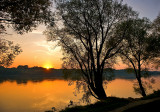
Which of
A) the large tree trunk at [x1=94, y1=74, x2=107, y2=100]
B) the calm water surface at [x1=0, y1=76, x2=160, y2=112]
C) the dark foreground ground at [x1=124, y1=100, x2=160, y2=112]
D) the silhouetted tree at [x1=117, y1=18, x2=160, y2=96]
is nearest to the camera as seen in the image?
the dark foreground ground at [x1=124, y1=100, x2=160, y2=112]

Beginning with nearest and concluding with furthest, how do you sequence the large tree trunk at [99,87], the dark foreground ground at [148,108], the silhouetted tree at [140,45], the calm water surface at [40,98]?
1. the dark foreground ground at [148,108]
2. the large tree trunk at [99,87]
3. the silhouetted tree at [140,45]
4. the calm water surface at [40,98]

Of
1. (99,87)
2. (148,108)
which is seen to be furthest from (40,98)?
(148,108)

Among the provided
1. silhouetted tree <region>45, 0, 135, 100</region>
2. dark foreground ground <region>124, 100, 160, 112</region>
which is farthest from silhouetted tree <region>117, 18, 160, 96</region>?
dark foreground ground <region>124, 100, 160, 112</region>

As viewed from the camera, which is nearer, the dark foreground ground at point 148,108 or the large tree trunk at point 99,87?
the dark foreground ground at point 148,108

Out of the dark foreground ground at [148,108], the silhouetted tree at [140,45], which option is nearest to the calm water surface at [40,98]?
the silhouetted tree at [140,45]

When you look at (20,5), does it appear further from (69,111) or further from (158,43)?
(158,43)

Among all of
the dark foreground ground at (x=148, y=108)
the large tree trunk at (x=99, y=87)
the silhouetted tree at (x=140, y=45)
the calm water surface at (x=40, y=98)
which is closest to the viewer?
the dark foreground ground at (x=148, y=108)

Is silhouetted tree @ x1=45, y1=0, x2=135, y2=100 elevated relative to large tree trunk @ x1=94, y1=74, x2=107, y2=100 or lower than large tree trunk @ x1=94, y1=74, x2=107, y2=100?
elevated

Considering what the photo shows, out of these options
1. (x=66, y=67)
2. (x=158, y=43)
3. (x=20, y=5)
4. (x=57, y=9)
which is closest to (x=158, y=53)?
A: (x=158, y=43)

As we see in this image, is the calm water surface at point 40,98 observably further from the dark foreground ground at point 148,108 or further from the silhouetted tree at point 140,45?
the dark foreground ground at point 148,108

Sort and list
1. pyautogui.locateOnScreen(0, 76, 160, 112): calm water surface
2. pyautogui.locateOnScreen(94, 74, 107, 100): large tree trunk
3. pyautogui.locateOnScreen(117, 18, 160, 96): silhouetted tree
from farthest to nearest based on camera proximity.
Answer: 1. pyautogui.locateOnScreen(0, 76, 160, 112): calm water surface
2. pyautogui.locateOnScreen(117, 18, 160, 96): silhouetted tree
3. pyautogui.locateOnScreen(94, 74, 107, 100): large tree trunk

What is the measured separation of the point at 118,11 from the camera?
16656 millimetres

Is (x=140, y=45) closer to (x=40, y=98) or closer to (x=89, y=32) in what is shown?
(x=89, y=32)

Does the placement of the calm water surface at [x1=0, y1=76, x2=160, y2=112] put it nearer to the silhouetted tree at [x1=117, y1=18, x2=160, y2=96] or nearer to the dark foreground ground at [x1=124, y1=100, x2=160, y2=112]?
the silhouetted tree at [x1=117, y1=18, x2=160, y2=96]
